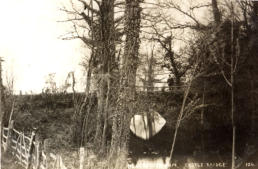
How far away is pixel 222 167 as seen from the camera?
7.29m

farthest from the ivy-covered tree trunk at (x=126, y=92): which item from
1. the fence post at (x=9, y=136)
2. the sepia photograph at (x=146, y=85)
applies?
the fence post at (x=9, y=136)

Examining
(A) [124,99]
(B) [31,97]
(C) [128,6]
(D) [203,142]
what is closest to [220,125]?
(D) [203,142]

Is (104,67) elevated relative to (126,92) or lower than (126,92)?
elevated

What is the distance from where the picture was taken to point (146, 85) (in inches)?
320

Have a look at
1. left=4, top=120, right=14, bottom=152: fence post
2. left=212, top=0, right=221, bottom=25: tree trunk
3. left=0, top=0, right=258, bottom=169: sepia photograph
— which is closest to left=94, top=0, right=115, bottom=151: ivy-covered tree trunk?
left=0, top=0, right=258, bottom=169: sepia photograph

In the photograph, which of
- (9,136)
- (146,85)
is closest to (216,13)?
(146,85)

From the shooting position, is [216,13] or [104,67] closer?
[104,67]

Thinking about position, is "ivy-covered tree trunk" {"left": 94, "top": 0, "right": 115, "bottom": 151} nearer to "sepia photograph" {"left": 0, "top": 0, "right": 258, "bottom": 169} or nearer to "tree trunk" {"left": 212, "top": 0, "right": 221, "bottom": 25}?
"sepia photograph" {"left": 0, "top": 0, "right": 258, "bottom": 169}

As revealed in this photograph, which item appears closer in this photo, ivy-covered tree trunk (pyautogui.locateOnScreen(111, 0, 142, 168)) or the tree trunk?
ivy-covered tree trunk (pyautogui.locateOnScreen(111, 0, 142, 168))

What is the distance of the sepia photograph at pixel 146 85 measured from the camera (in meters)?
6.86

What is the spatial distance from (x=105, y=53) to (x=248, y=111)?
11.2ft

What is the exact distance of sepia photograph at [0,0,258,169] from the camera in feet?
22.5

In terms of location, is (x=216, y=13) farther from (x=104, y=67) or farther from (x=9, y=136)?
(x=9, y=136)

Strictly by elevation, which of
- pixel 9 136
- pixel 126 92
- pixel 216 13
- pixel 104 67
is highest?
pixel 216 13
